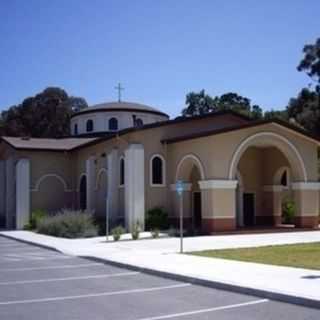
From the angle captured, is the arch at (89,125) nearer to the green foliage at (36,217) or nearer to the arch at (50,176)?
the arch at (50,176)

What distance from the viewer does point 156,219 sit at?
3538cm

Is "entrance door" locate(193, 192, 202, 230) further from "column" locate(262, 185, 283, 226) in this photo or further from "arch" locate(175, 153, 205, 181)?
"column" locate(262, 185, 283, 226)

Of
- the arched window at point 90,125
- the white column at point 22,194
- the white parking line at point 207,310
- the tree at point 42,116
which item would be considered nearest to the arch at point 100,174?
the white column at point 22,194

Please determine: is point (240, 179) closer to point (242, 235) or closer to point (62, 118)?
point (242, 235)

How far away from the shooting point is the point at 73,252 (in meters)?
23.6

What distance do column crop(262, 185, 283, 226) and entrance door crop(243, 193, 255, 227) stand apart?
48 cm

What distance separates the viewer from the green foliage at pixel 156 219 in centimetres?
3531

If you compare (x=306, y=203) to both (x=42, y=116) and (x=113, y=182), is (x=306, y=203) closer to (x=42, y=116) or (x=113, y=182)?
(x=113, y=182)

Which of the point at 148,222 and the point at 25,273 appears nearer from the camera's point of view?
the point at 25,273

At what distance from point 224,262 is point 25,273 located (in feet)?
18.1

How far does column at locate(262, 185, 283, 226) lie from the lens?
40344 millimetres

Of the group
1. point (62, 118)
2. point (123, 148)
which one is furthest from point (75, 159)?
point (62, 118)

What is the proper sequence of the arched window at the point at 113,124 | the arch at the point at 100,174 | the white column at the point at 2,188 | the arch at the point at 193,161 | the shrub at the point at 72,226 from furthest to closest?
the arched window at the point at 113,124 < the white column at the point at 2,188 < the arch at the point at 100,174 < the arch at the point at 193,161 < the shrub at the point at 72,226

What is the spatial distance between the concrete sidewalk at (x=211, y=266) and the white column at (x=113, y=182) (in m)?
8.31
